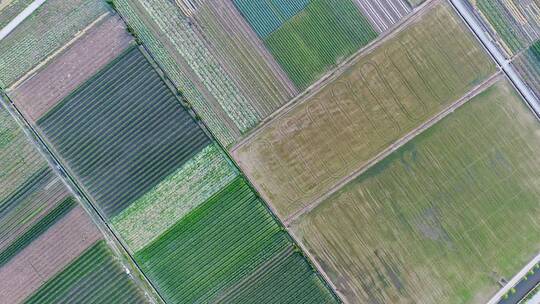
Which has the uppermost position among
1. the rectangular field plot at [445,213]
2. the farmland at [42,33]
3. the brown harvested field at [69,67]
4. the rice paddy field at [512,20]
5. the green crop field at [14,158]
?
the farmland at [42,33]

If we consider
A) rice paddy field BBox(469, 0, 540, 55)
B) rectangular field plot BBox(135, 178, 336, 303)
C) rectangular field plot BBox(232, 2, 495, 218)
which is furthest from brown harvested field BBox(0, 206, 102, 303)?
rice paddy field BBox(469, 0, 540, 55)

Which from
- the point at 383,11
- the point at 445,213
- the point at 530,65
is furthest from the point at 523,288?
the point at 383,11

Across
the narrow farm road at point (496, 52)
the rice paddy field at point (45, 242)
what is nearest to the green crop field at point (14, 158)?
the rice paddy field at point (45, 242)

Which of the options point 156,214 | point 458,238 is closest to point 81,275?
point 156,214

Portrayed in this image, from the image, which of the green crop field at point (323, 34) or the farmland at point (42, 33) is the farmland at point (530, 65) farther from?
the farmland at point (42, 33)

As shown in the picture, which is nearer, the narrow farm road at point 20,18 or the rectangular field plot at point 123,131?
the rectangular field plot at point 123,131

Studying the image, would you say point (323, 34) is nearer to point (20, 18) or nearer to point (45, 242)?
point (20, 18)

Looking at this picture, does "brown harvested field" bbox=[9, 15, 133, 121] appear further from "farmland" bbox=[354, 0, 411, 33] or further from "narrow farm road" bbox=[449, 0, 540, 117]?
"narrow farm road" bbox=[449, 0, 540, 117]
